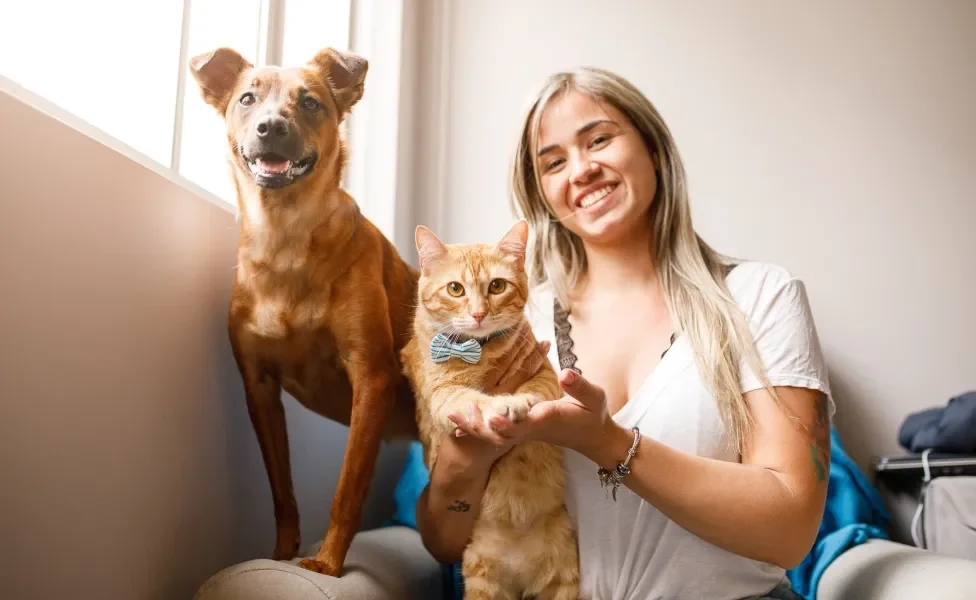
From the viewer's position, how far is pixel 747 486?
120 centimetres

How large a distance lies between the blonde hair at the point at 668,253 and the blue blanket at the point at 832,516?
611 millimetres

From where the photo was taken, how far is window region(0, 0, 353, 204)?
4.04 feet

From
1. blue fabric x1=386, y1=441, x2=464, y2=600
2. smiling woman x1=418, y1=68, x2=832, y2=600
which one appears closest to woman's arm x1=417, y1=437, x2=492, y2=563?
smiling woman x1=418, y1=68, x2=832, y2=600

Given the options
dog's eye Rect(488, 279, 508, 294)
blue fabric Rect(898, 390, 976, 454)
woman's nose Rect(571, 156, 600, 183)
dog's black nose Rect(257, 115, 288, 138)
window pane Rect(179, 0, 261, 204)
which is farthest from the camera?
blue fabric Rect(898, 390, 976, 454)

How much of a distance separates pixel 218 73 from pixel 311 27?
3.62ft

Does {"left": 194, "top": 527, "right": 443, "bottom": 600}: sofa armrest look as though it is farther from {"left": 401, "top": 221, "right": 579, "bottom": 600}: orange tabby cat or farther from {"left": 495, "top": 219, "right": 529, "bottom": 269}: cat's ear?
{"left": 495, "top": 219, "right": 529, "bottom": 269}: cat's ear

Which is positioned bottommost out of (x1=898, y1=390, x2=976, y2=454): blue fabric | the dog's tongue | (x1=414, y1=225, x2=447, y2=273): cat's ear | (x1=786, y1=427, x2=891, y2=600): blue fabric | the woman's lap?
(x1=786, y1=427, x2=891, y2=600): blue fabric

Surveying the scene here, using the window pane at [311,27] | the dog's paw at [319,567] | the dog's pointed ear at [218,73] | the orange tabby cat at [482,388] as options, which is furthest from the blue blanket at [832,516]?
the window pane at [311,27]

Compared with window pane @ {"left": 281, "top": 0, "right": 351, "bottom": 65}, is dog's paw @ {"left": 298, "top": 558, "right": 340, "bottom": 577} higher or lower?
lower

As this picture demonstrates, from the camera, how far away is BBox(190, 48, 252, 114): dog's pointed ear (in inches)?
44.4

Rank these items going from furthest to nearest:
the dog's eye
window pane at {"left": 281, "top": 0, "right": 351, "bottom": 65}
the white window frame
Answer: the white window frame < window pane at {"left": 281, "top": 0, "right": 351, "bottom": 65} < the dog's eye

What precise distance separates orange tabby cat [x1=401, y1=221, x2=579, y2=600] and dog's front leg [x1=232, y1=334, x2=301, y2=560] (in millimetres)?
281

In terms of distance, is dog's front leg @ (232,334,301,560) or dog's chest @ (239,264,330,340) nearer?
dog's chest @ (239,264,330,340)

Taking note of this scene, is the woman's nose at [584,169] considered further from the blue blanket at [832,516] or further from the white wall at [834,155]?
the blue blanket at [832,516]
